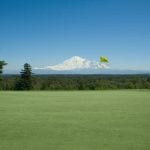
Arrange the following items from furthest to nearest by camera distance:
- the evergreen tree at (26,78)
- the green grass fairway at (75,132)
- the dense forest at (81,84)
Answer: the evergreen tree at (26,78), the dense forest at (81,84), the green grass fairway at (75,132)

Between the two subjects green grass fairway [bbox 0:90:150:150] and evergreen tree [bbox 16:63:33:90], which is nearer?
green grass fairway [bbox 0:90:150:150]

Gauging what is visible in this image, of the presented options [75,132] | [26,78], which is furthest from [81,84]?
[75,132]

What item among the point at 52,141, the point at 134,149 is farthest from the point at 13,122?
the point at 134,149

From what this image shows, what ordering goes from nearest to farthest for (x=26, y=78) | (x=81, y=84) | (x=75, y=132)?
1. (x=75, y=132)
2. (x=81, y=84)
3. (x=26, y=78)

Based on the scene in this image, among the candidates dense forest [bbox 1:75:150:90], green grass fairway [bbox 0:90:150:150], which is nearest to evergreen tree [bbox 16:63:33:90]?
dense forest [bbox 1:75:150:90]

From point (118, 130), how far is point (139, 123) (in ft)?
3.68

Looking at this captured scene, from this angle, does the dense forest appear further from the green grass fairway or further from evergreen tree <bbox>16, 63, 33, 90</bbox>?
the green grass fairway

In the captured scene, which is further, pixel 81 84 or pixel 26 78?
pixel 26 78

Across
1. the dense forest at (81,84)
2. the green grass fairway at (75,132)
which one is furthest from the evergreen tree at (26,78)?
the green grass fairway at (75,132)

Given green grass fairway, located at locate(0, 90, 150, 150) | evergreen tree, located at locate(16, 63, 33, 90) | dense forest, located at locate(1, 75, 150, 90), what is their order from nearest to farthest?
green grass fairway, located at locate(0, 90, 150, 150), dense forest, located at locate(1, 75, 150, 90), evergreen tree, located at locate(16, 63, 33, 90)

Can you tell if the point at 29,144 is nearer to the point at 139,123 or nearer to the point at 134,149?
the point at 134,149

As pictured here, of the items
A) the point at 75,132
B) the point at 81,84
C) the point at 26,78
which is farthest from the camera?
the point at 26,78

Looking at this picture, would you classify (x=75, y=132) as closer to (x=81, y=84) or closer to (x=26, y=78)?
(x=81, y=84)

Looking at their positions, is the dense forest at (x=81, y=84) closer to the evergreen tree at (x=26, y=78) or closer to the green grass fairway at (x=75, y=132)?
the evergreen tree at (x=26, y=78)
